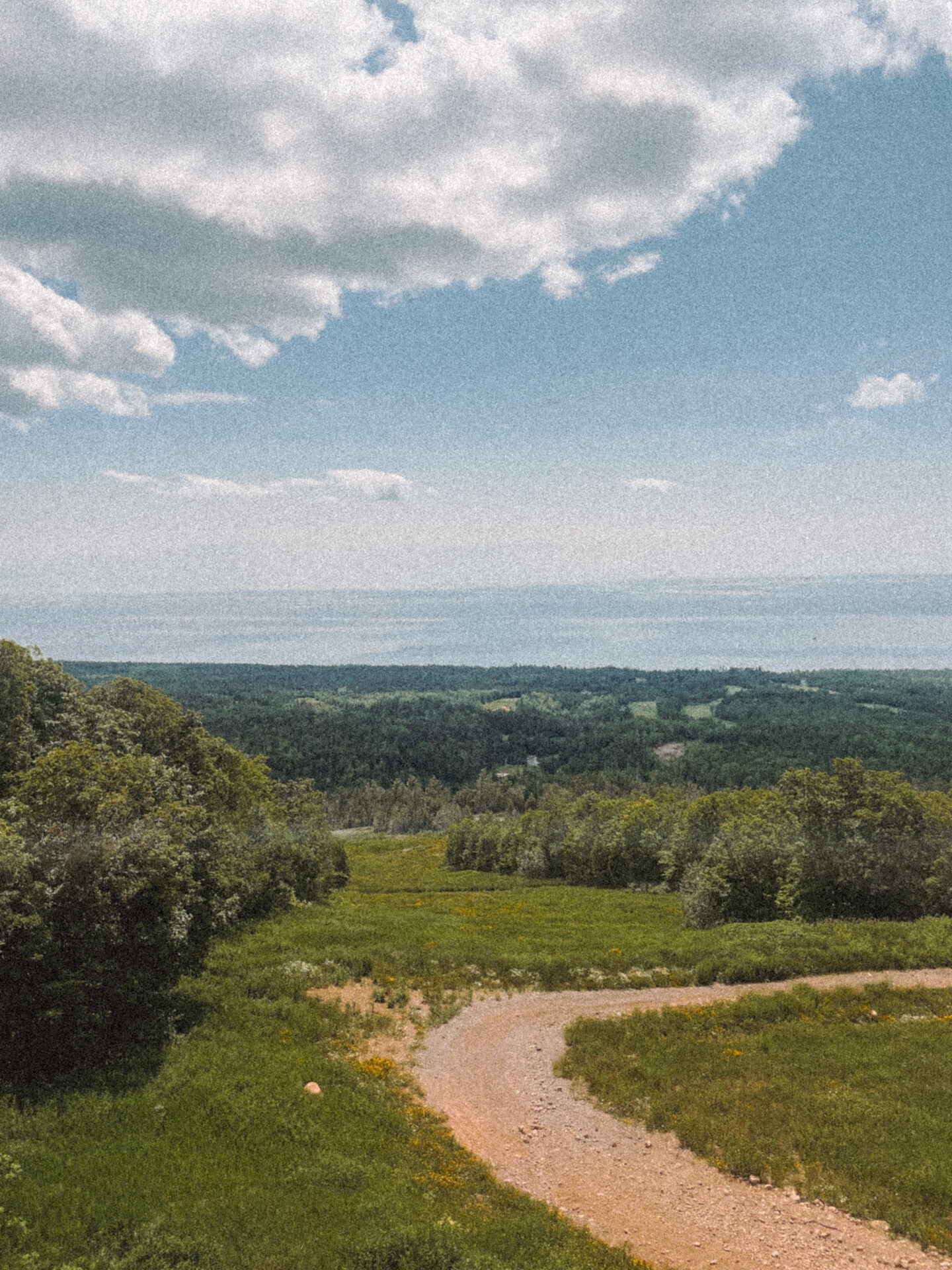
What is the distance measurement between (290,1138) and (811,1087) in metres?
14.9

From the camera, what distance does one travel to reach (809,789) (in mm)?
47156

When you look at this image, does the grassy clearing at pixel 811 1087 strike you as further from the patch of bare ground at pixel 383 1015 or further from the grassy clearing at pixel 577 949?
the patch of bare ground at pixel 383 1015

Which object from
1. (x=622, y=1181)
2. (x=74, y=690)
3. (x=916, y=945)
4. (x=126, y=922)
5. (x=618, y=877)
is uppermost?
(x=74, y=690)

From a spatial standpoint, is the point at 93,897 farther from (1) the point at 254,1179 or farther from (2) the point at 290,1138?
(1) the point at 254,1179

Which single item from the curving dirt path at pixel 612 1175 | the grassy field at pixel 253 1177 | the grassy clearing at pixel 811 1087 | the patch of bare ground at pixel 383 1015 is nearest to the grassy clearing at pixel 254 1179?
the grassy field at pixel 253 1177

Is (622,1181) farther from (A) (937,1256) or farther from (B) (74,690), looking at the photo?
(B) (74,690)

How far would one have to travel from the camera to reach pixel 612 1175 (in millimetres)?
16938

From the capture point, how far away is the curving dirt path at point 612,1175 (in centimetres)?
1414

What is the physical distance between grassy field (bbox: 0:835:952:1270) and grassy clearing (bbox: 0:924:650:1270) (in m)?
0.04

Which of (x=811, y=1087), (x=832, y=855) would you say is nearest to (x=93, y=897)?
(x=811, y=1087)

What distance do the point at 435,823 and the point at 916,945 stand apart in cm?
15230

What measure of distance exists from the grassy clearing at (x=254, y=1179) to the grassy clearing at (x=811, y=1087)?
5.54 metres

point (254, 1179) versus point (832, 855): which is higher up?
point (254, 1179)

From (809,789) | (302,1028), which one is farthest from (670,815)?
(302,1028)
